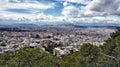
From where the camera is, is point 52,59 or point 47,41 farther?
point 47,41

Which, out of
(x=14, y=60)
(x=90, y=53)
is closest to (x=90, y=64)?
(x=90, y=53)

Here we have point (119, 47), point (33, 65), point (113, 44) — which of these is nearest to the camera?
point (33, 65)

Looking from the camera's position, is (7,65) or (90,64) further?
(90,64)

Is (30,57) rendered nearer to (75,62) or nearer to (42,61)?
(42,61)

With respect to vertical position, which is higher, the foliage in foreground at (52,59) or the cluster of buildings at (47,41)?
the foliage in foreground at (52,59)

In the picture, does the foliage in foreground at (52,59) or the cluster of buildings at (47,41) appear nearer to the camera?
the foliage in foreground at (52,59)

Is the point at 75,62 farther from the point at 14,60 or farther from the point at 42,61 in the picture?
the point at 14,60

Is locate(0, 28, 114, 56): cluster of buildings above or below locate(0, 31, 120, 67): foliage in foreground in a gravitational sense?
below

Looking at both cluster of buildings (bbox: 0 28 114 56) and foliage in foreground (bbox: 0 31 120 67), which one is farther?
cluster of buildings (bbox: 0 28 114 56)

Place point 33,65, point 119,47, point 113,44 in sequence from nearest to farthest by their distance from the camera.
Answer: point 33,65, point 119,47, point 113,44

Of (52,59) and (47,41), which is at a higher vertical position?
(52,59)
